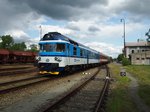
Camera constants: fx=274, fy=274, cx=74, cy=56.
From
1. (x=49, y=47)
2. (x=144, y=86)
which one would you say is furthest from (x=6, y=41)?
(x=144, y=86)

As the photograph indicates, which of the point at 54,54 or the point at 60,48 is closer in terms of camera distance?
the point at 54,54

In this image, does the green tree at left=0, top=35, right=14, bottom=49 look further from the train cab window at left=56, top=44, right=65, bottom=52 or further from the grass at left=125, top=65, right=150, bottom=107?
the train cab window at left=56, top=44, right=65, bottom=52

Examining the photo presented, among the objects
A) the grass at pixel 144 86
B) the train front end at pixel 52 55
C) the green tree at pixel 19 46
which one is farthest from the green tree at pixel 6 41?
the train front end at pixel 52 55

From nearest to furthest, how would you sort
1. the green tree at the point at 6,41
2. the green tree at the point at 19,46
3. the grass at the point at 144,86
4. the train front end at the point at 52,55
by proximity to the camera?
1. the grass at the point at 144,86
2. the train front end at the point at 52,55
3. the green tree at the point at 6,41
4. the green tree at the point at 19,46

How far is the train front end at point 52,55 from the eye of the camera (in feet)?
69.9

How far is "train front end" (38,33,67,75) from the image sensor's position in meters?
21.3

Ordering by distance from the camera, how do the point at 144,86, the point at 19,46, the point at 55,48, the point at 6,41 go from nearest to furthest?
the point at 144,86 < the point at 55,48 < the point at 6,41 < the point at 19,46

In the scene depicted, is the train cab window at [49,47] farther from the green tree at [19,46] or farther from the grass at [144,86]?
the green tree at [19,46]

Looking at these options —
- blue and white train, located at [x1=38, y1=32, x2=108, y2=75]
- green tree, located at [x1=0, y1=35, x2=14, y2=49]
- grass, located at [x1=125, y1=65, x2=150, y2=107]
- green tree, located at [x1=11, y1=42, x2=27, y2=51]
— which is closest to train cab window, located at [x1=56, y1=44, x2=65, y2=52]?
blue and white train, located at [x1=38, y1=32, x2=108, y2=75]

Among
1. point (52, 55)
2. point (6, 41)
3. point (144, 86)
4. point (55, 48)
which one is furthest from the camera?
point (6, 41)

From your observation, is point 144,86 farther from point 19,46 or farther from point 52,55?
A: point 19,46

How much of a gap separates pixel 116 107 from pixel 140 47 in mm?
117734

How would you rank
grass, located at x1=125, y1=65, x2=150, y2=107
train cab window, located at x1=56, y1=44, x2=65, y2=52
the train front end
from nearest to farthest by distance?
1. grass, located at x1=125, y1=65, x2=150, y2=107
2. the train front end
3. train cab window, located at x1=56, y1=44, x2=65, y2=52

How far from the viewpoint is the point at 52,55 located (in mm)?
21453
